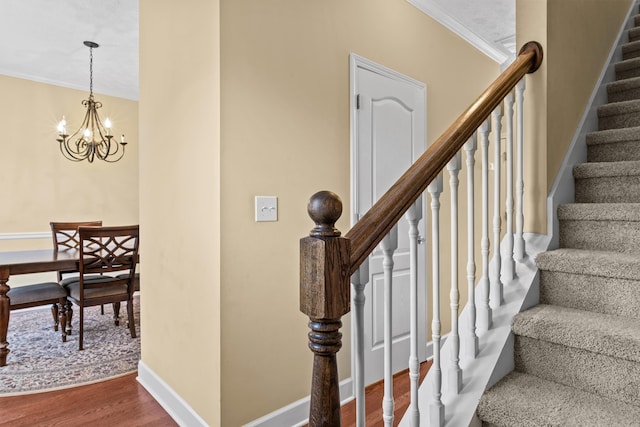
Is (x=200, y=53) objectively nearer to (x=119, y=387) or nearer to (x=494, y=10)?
(x=119, y=387)

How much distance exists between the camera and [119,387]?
2516 millimetres

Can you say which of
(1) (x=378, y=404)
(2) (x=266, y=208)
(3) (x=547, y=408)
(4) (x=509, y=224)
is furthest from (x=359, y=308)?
(1) (x=378, y=404)

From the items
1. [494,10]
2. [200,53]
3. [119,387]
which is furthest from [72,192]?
[494,10]

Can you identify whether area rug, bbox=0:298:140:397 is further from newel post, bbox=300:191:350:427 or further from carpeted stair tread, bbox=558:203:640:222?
carpeted stair tread, bbox=558:203:640:222

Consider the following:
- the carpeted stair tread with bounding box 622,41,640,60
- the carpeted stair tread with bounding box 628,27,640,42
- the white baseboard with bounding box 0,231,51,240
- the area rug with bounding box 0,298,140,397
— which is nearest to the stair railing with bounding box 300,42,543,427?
the carpeted stair tread with bounding box 622,41,640,60

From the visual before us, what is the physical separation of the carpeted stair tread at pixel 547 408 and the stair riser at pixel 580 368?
1.0 inches

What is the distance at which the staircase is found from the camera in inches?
43.0

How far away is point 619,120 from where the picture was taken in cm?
200

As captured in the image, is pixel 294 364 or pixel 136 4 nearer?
pixel 294 364

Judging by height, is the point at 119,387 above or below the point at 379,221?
below

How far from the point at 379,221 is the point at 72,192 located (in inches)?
200

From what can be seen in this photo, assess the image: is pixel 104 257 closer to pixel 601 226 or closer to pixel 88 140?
pixel 88 140

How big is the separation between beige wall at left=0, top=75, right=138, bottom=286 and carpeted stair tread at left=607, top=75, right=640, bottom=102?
5301 millimetres

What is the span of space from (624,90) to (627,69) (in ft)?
0.74
